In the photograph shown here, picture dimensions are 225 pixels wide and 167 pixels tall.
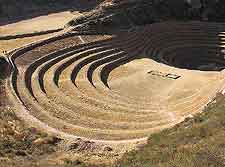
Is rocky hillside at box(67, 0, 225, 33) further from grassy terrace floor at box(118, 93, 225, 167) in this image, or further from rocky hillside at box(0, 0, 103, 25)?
grassy terrace floor at box(118, 93, 225, 167)

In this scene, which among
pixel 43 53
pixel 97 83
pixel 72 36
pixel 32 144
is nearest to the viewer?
pixel 32 144

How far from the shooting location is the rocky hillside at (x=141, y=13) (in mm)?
57978

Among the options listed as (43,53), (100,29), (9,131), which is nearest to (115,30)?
(100,29)

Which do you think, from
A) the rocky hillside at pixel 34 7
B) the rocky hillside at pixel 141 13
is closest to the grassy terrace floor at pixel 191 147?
the rocky hillside at pixel 141 13

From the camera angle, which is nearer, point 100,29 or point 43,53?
point 43,53

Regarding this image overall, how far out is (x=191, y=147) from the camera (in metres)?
20.8

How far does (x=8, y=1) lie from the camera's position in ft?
235

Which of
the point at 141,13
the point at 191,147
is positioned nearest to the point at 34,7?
the point at 141,13

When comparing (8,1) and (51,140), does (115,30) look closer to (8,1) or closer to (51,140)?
(8,1)

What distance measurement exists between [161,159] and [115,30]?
38362 millimetres

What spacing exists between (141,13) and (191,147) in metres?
42.5

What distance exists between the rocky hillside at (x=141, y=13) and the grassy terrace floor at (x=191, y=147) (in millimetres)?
31737

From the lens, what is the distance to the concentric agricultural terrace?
115 ft

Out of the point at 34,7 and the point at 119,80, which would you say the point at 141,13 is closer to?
the point at 119,80
